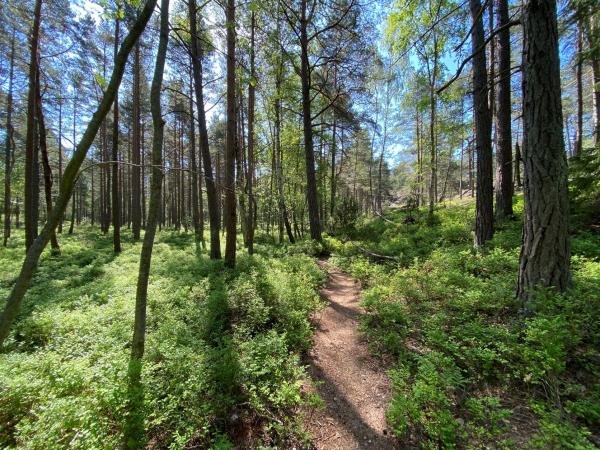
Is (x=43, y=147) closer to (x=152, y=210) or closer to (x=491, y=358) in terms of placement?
(x=152, y=210)

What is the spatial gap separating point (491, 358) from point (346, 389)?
1717 mm

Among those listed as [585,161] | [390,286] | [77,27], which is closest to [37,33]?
[77,27]

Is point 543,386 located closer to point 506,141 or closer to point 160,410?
point 160,410

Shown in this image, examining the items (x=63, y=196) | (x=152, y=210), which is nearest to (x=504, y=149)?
(x=152, y=210)

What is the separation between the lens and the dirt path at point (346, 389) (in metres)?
2.69

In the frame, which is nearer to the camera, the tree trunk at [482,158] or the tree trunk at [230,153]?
the tree trunk at [482,158]

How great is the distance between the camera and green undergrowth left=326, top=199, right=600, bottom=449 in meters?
2.30

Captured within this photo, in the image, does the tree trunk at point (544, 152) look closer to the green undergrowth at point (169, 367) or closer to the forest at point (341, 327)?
the forest at point (341, 327)

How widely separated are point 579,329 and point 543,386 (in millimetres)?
954

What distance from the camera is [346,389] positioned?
3.36 metres

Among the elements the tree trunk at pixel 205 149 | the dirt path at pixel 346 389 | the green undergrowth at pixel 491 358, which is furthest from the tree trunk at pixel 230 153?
the green undergrowth at pixel 491 358

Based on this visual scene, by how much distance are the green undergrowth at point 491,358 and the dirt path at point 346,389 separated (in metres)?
0.25

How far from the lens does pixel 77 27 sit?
1064 cm

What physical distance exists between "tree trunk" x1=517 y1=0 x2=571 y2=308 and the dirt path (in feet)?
7.41
